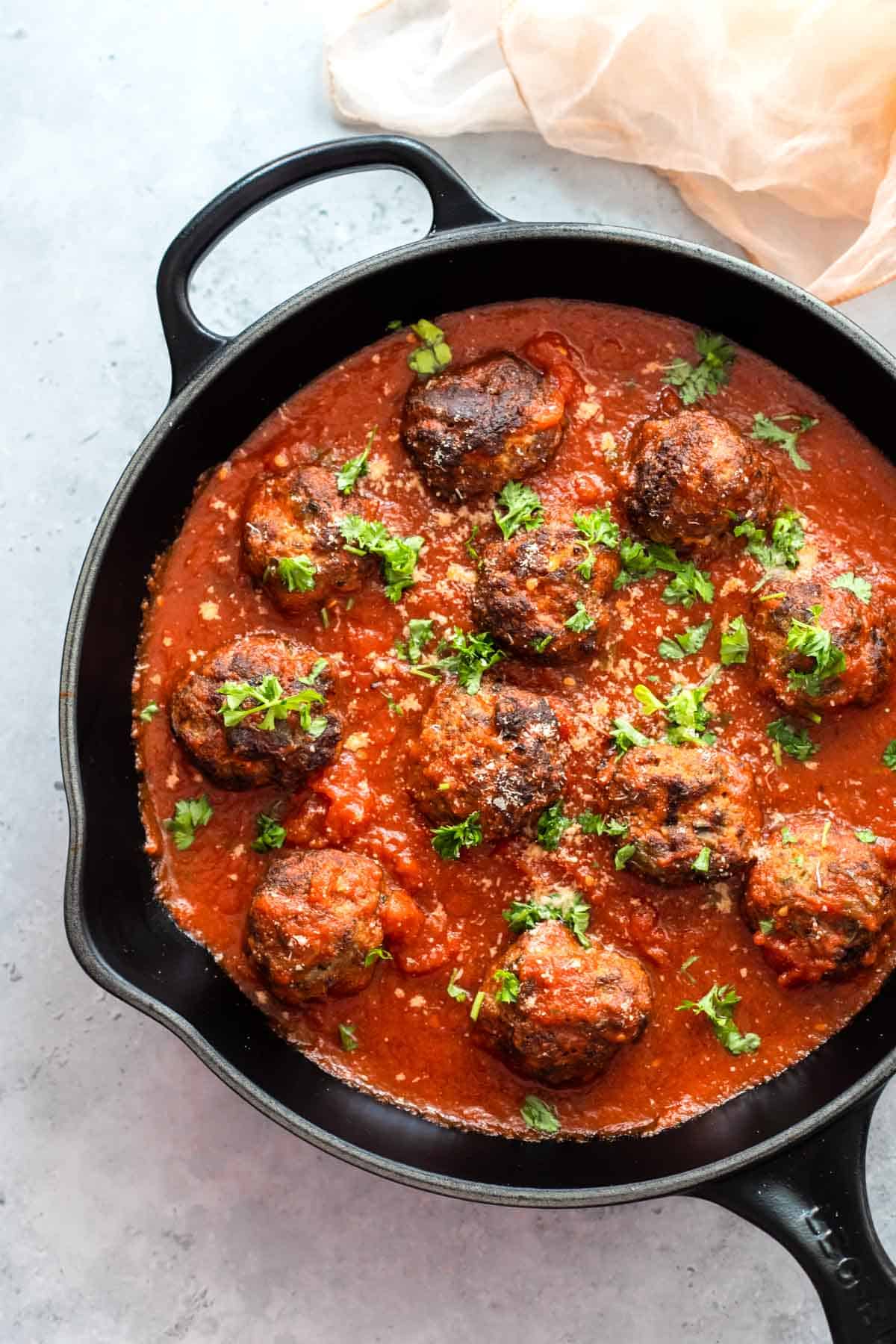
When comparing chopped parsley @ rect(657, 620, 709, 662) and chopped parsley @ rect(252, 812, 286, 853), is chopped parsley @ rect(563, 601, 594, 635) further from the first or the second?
A: chopped parsley @ rect(252, 812, 286, 853)

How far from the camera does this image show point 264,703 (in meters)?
4.48

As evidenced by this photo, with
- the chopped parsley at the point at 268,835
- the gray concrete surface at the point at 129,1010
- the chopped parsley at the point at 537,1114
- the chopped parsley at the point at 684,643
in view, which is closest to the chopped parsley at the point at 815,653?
the chopped parsley at the point at 684,643

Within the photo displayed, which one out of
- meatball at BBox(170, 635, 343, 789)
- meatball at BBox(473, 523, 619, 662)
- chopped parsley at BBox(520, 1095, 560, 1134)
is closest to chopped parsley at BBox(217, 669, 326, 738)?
meatball at BBox(170, 635, 343, 789)

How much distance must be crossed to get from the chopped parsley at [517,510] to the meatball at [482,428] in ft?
0.13

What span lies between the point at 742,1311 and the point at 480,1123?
1.41 metres

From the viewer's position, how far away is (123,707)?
486 centimetres

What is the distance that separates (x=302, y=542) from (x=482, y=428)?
0.76 metres

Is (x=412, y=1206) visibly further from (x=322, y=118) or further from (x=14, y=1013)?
(x=322, y=118)

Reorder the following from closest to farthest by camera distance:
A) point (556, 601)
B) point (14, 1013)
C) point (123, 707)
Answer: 1. point (556, 601)
2. point (123, 707)
3. point (14, 1013)

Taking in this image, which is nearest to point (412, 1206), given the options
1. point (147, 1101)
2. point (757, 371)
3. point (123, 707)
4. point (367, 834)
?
point (147, 1101)

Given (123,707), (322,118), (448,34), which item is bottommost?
(123,707)

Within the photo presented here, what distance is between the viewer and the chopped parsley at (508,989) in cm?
436

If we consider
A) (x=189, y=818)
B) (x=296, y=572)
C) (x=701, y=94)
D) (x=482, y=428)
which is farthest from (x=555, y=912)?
(x=701, y=94)

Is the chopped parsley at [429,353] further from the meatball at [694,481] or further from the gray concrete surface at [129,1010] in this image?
the meatball at [694,481]
